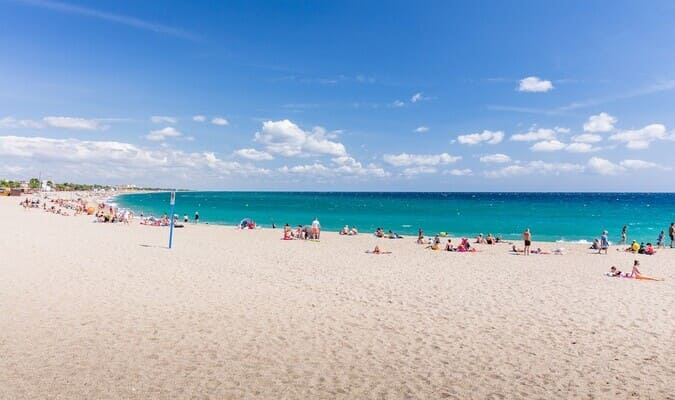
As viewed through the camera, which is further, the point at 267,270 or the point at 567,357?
the point at 267,270

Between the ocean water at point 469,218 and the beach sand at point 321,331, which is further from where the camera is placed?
the ocean water at point 469,218

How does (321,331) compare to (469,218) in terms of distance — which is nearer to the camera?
(321,331)

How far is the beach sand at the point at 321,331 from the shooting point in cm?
587

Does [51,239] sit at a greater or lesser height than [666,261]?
lesser

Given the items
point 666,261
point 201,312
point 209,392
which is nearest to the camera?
point 209,392

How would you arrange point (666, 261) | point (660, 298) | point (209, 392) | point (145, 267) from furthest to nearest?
point (666, 261)
point (145, 267)
point (660, 298)
point (209, 392)

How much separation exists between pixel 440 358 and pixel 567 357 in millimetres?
2248

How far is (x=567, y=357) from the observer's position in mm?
7133

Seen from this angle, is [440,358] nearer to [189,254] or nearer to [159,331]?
[159,331]

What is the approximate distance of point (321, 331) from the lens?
8133 millimetres

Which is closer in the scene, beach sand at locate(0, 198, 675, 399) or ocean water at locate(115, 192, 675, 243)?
beach sand at locate(0, 198, 675, 399)

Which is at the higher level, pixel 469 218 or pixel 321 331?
pixel 469 218

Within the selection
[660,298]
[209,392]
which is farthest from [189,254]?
[660,298]

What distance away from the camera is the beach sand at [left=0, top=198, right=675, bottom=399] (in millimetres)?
5867
